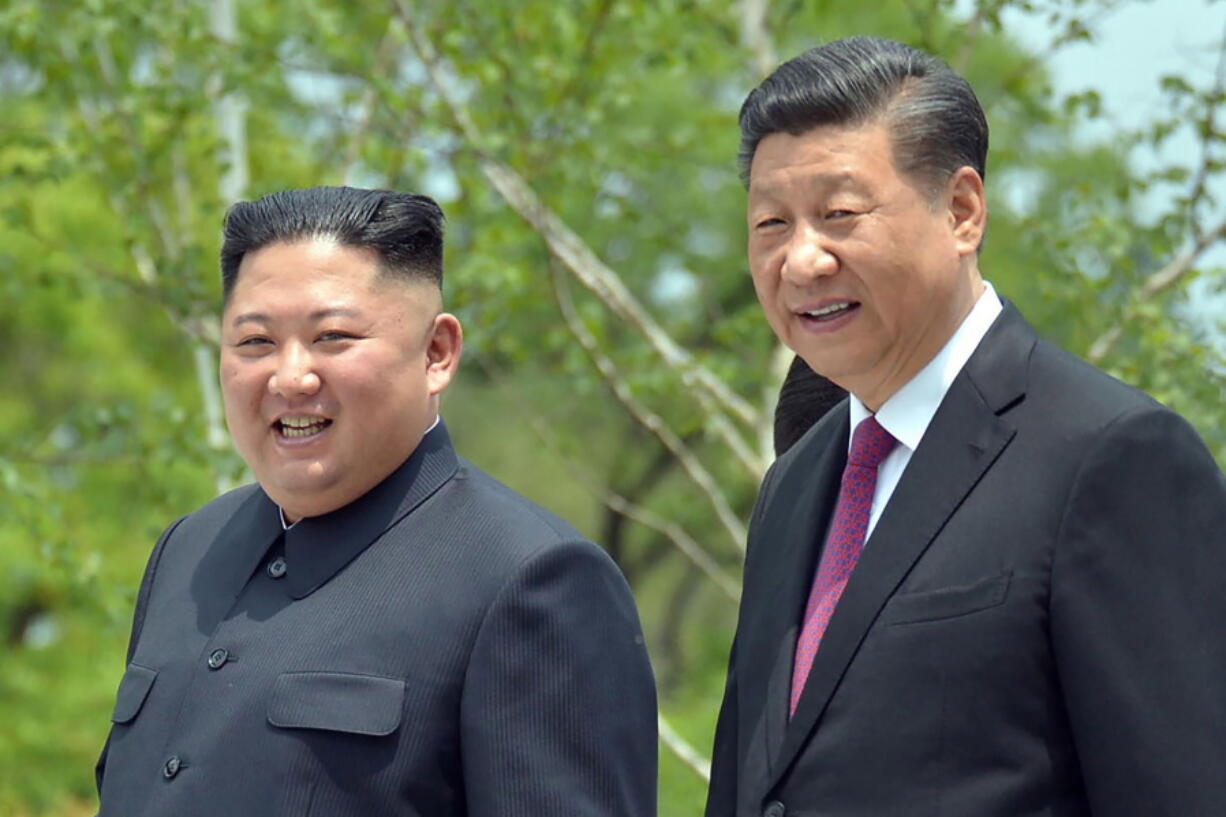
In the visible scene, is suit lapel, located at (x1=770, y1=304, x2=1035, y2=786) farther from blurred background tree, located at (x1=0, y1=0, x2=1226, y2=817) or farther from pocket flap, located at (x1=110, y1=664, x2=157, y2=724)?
blurred background tree, located at (x1=0, y1=0, x2=1226, y2=817)

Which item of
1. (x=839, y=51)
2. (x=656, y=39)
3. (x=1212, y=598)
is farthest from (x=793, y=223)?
(x=656, y=39)

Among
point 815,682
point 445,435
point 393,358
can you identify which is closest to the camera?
point 815,682

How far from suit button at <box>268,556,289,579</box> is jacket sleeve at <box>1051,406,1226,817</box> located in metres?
1.20

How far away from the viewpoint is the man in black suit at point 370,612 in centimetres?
238

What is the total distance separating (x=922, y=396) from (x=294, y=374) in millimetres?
864

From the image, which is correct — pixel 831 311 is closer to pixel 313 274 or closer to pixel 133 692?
pixel 313 274

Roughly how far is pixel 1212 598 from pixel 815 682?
18.6 inches

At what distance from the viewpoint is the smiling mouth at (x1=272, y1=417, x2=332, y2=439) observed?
2.50 m

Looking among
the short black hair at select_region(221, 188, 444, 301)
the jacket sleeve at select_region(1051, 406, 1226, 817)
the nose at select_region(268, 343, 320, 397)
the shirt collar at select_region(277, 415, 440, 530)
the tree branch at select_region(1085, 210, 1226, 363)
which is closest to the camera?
the jacket sleeve at select_region(1051, 406, 1226, 817)

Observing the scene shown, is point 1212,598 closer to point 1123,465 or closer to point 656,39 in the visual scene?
point 1123,465

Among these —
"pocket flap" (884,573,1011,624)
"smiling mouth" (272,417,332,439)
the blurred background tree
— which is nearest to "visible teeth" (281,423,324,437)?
"smiling mouth" (272,417,332,439)

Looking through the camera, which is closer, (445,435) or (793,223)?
(793,223)

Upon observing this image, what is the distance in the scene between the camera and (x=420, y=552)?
8.45 feet

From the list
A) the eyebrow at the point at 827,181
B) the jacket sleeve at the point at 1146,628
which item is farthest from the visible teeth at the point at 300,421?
the jacket sleeve at the point at 1146,628
